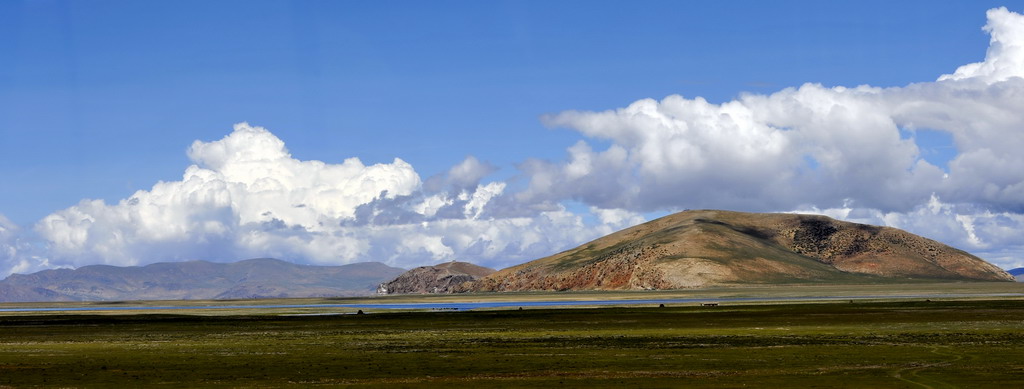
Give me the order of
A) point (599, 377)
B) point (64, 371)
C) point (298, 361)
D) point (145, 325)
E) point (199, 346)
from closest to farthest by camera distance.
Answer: point (599, 377) < point (64, 371) < point (298, 361) < point (199, 346) < point (145, 325)

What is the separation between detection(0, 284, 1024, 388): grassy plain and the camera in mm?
51375

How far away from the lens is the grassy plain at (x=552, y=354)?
51.4 metres

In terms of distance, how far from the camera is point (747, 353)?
210 feet

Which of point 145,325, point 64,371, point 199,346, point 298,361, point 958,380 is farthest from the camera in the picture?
point 145,325

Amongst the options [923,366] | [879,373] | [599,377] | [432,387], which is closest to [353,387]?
[432,387]

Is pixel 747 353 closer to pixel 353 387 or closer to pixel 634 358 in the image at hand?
pixel 634 358

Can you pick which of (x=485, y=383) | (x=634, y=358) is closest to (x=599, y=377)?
(x=485, y=383)

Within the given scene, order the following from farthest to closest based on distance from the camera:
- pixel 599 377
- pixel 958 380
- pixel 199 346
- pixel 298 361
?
pixel 199 346, pixel 298 361, pixel 599 377, pixel 958 380

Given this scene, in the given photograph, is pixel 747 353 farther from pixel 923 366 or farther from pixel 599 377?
pixel 599 377

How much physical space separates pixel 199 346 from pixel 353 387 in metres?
33.2

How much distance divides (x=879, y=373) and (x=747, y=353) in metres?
13.1

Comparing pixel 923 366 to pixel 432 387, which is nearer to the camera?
pixel 432 387

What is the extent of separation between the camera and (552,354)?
65.5 meters

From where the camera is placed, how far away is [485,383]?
50.3m
